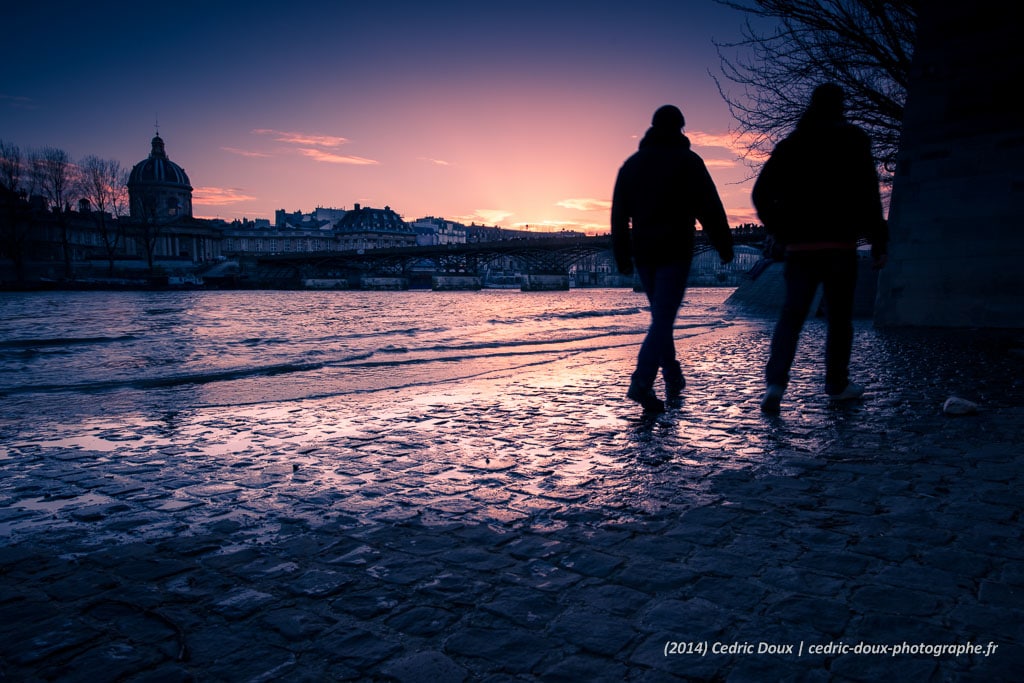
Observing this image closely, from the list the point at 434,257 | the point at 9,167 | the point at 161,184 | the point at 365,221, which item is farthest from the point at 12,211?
the point at 365,221

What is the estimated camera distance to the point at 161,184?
4914 inches

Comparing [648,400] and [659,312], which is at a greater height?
[659,312]

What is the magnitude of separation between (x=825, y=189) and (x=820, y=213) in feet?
0.53

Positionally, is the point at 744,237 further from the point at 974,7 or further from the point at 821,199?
the point at 821,199

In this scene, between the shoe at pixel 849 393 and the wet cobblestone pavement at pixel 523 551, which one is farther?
the shoe at pixel 849 393

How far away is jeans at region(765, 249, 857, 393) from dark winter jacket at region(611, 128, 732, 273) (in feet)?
1.95

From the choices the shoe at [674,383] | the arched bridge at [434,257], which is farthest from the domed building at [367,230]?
the shoe at [674,383]

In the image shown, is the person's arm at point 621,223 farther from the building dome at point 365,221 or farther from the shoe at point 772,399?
the building dome at point 365,221

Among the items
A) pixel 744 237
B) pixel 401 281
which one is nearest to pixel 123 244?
pixel 401 281

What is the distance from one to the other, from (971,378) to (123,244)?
396ft

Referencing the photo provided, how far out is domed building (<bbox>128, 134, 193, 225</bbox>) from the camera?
4902 inches

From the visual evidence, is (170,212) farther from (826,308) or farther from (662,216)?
(826,308)

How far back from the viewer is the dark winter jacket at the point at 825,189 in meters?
4.19

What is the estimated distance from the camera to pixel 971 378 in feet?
17.4
